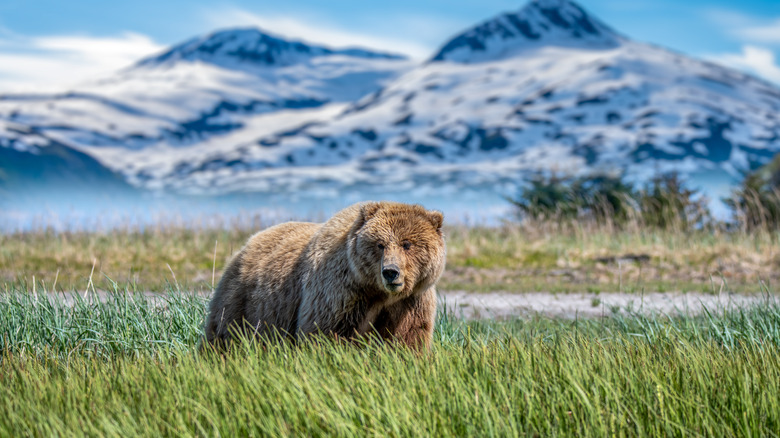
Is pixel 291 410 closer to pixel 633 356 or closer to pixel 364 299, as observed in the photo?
pixel 364 299

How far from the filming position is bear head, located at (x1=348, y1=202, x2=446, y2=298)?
4488 millimetres

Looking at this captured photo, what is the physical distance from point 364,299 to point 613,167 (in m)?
20.5

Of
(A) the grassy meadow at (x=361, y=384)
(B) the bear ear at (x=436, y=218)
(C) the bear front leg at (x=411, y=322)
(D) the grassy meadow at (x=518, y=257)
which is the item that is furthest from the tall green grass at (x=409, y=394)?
(D) the grassy meadow at (x=518, y=257)

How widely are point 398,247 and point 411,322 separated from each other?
0.65 metres

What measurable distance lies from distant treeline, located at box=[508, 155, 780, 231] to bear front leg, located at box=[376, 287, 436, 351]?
48.4 ft

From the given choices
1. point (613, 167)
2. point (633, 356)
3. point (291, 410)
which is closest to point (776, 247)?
point (613, 167)

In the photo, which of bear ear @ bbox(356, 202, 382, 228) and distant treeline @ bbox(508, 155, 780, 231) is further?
distant treeline @ bbox(508, 155, 780, 231)

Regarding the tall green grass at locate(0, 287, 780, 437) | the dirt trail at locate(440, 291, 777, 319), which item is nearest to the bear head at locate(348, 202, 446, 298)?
the tall green grass at locate(0, 287, 780, 437)

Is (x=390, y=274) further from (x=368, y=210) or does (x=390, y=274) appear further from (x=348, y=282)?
(x=368, y=210)

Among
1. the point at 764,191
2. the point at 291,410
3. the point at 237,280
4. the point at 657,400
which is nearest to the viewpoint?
the point at 291,410

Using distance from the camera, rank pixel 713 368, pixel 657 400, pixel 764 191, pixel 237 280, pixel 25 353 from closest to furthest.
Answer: pixel 657 400 < pixel 713 368 < pixel 237 280 < pixel 25 353 < pixel 764 191

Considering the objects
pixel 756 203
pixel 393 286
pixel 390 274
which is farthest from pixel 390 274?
pixel 756 203

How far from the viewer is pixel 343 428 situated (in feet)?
11.0

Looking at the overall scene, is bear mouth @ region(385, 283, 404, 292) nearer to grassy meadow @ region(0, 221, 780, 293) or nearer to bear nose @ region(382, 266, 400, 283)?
bear nose @ region(382, 266, 400, 283)
